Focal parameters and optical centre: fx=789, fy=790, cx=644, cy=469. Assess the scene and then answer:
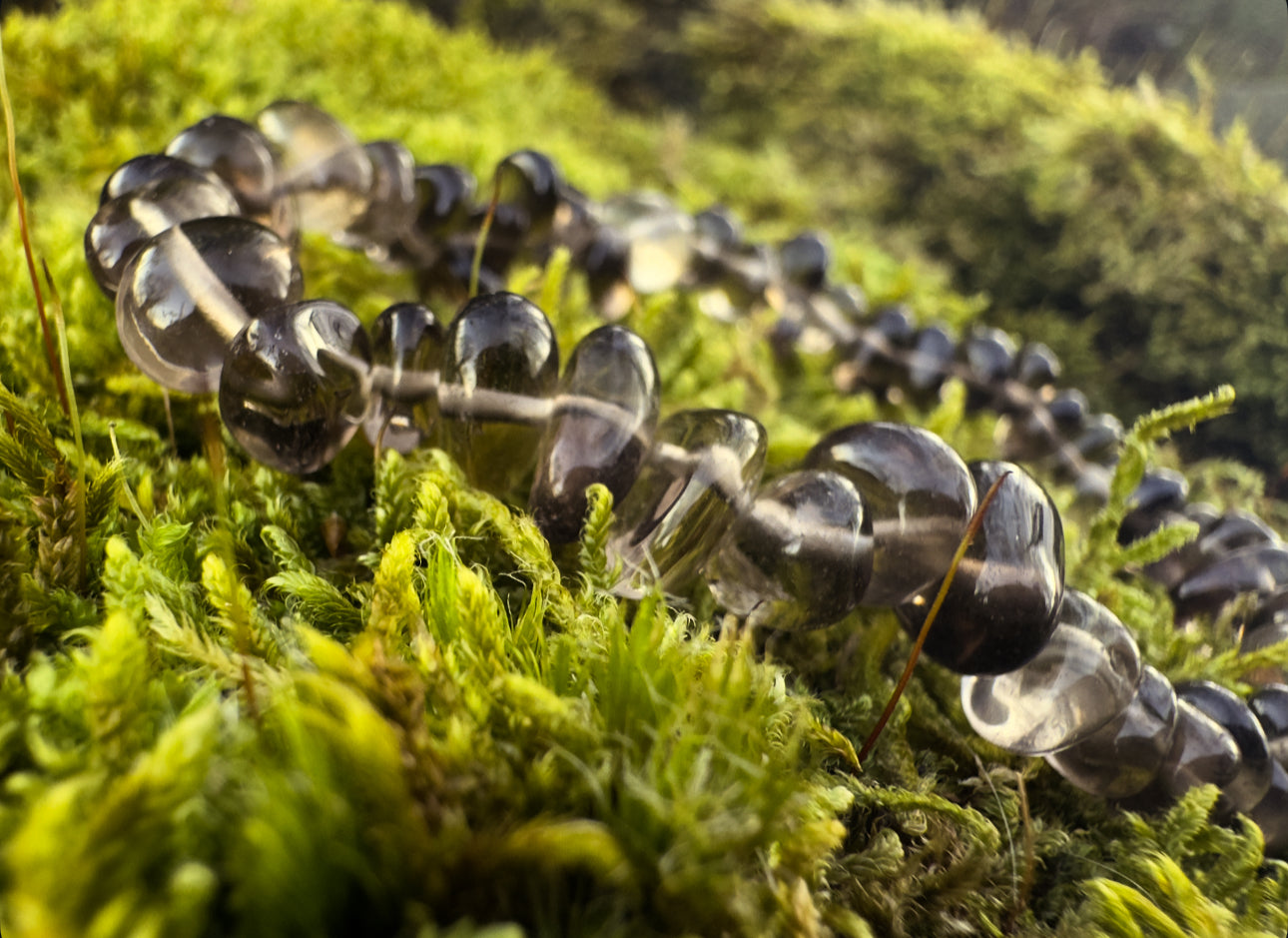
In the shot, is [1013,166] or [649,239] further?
[1013,166]

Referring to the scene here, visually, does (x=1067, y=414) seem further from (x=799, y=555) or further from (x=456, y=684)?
(x=456, y=684)

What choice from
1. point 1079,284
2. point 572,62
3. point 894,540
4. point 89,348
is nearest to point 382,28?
point 572,62

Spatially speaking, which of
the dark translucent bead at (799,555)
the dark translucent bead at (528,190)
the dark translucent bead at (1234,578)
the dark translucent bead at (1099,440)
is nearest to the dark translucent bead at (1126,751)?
the dark translucent bead at (799,555)

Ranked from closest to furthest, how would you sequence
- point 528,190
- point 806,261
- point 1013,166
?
point 528,190 → point 806,261 → point 1013,166

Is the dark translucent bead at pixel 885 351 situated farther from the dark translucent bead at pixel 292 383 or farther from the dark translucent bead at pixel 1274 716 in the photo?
the dark translucent bead at pixel 292 383

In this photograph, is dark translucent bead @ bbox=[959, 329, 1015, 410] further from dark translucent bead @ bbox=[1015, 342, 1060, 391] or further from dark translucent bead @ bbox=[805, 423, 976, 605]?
dark translucent bead @ bbox=[805, 423, 976, 605]

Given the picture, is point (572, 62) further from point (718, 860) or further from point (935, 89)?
point (718, 860)

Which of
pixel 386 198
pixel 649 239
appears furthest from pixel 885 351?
pixel 386 198
